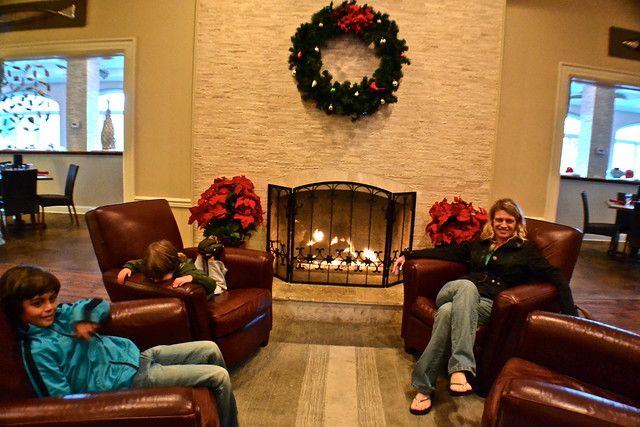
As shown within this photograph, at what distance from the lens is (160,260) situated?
6.76ft

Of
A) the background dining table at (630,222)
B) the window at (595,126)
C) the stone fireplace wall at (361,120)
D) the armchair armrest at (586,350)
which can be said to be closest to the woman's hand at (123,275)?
the stone fireplace wall at (361,120)

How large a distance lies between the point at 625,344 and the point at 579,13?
339 cm

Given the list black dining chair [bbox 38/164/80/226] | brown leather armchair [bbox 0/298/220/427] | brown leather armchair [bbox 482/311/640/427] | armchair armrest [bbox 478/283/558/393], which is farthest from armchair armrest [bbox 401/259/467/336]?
black dining chair [bbox 38/164/80/226]

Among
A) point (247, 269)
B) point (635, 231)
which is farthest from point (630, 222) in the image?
point (247, 269)

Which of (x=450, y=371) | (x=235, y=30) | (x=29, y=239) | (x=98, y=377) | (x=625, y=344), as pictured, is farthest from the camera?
(x=29, y=239)

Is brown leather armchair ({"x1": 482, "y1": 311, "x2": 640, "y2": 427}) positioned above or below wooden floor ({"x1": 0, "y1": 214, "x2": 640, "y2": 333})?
above

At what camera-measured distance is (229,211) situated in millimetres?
3230

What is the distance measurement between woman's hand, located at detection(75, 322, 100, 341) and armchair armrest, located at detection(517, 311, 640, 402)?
1692mm

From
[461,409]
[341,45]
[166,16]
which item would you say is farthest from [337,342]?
[166,16]

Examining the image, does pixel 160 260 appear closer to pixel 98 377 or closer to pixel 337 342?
pixel 98 377

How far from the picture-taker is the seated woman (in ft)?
6.55

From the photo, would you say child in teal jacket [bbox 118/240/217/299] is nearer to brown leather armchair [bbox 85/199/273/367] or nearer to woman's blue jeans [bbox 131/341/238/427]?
brown leather armchair [bbox 85/199/273/367]

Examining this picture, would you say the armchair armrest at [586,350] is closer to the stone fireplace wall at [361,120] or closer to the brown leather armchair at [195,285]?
the brown leather armchair at [195,285]

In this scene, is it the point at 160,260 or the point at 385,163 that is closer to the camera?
the point at 160,260
